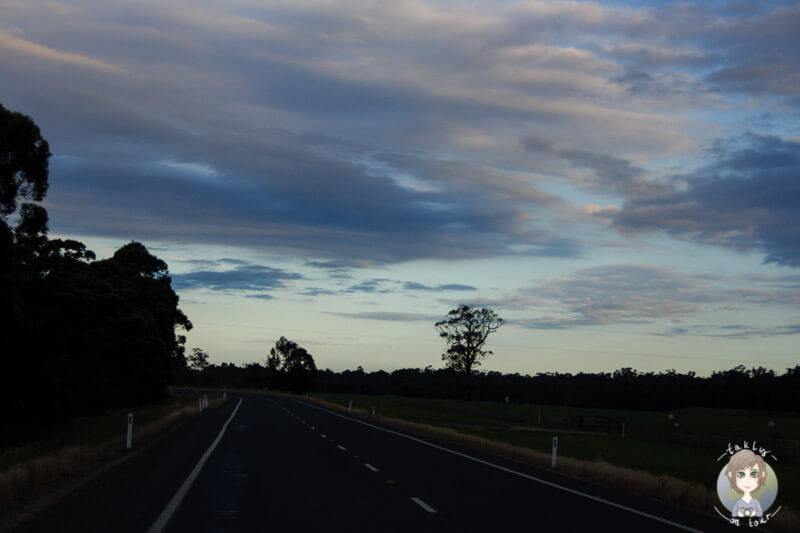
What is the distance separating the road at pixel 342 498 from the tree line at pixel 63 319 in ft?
36.0

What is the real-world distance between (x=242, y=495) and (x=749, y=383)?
160 meters

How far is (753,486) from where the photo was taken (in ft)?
43.8

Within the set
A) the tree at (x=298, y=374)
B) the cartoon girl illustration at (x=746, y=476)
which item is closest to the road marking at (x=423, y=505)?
the cartoon girl illustration at (x=746, y=476)

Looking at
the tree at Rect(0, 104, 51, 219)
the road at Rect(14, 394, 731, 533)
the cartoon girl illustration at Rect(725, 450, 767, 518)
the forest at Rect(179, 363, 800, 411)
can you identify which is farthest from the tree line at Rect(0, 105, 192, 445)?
the forest at Rect(179, 363, 800, 411)

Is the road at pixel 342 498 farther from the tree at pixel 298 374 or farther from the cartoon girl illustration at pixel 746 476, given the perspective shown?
the tree at pixel 298 374

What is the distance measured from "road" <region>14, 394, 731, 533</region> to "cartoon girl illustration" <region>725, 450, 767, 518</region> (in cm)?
73

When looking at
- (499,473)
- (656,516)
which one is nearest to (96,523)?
(656,516)

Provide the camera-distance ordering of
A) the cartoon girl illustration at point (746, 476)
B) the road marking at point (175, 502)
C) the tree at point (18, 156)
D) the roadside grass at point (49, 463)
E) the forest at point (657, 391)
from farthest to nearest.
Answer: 1. the forest at point (657, 391)
2. the tree at point (18, 156)
3. the roadside grass at point (49, 463)
4. the cartoon girl illustration at point (746, 476)
5. the road marking at point (175, 502)

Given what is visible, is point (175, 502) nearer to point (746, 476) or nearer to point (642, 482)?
point (746, 476)

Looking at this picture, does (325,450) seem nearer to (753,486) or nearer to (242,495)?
(242,495)

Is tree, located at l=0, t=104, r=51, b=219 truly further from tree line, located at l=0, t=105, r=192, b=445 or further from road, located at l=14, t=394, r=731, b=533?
road, located at l=14, t=394, r=731, b=533

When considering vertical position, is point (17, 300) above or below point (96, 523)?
above

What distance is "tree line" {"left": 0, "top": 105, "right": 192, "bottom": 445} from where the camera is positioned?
3031 centimetres

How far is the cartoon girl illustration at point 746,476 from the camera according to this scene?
475 inches
